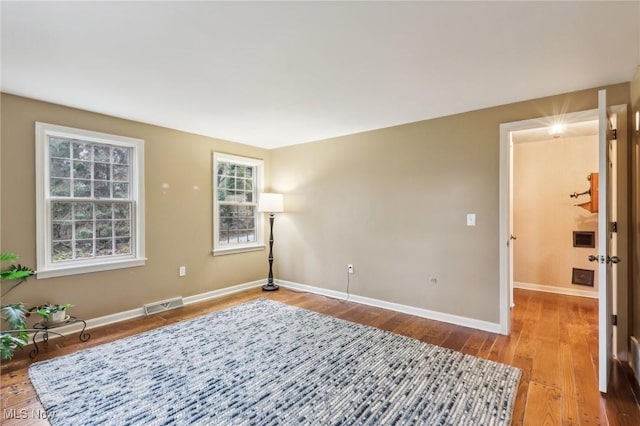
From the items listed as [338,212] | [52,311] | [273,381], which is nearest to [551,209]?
[338,212]

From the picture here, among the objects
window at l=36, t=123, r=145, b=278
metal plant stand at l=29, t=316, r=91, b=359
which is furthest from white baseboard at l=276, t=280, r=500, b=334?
metal plant stand at l=29, t=316, r=91, b=359

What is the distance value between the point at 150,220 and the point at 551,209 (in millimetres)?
5817

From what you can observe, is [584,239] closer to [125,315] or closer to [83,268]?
[125,315]

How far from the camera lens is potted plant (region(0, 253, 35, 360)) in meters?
2.30

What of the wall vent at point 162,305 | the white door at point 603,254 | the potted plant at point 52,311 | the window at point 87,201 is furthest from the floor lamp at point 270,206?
the white door at point 603,254

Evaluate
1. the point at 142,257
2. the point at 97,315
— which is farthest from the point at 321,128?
the point at 97,315

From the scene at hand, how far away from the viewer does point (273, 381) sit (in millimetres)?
2172

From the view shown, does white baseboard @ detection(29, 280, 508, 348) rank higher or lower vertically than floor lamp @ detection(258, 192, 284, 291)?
lower

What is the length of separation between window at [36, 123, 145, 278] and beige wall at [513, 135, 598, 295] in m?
5.64

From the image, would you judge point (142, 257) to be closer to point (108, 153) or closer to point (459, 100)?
point (108, 153)

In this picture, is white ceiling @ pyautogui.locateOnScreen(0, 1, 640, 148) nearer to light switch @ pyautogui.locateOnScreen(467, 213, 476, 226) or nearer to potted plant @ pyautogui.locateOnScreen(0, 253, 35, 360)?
light switch @ pyautogui.locateOnScreen(467, 213, 476, 226)

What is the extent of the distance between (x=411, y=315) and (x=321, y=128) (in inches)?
104

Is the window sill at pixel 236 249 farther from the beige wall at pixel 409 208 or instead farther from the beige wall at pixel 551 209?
the beige wall at pixel 551 209

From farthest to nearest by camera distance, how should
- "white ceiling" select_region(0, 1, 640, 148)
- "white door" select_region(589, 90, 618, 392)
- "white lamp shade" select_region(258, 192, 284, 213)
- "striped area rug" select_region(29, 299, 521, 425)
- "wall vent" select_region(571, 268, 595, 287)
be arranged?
"white lamp shade" select_region(258, 192, 284, 213)
"wall vent" select_region(571, 268, 595, 287)
"white door" select_region(589, 90, 618, 392)
"striped area rug" select_region(29, 299, 521, 425)
"white ceiling" select_region(0, 1, 640, 148)
